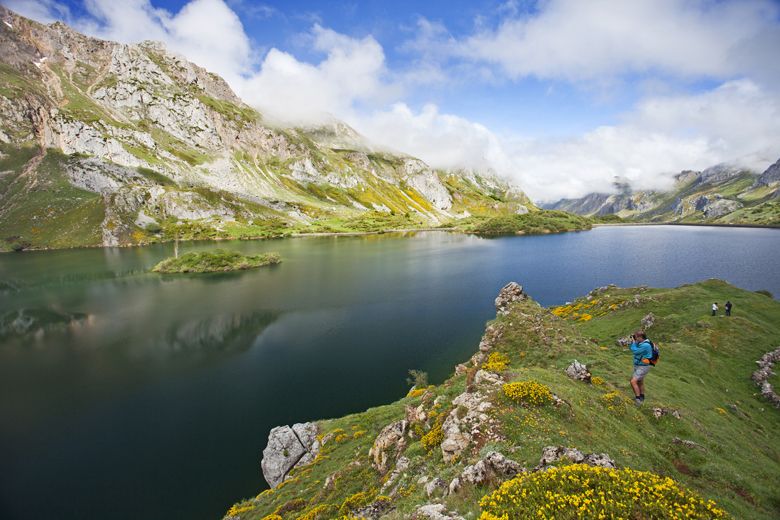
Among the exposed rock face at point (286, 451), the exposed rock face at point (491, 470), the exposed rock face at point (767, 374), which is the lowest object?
the exposed rock face at point (286, 451)

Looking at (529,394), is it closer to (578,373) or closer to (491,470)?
(491,470)

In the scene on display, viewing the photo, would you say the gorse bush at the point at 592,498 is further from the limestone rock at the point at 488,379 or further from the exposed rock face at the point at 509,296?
the exposed rock face at the point at 509,296

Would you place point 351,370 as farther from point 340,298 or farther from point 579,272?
point 579,272

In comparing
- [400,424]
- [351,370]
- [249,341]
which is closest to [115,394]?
[249,341]

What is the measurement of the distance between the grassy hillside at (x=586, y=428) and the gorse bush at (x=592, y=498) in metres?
0.29

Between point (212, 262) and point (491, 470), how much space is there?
13038 cm

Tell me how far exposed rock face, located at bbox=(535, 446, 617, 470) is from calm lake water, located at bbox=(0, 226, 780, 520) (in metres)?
26.0

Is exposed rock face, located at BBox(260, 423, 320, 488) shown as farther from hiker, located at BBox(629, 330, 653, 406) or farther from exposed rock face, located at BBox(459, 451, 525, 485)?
hiker, located at BBox(629, 330, 653, 406)

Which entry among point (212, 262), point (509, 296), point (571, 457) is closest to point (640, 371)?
point (571, 457)

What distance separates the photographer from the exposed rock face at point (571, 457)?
12.8 m

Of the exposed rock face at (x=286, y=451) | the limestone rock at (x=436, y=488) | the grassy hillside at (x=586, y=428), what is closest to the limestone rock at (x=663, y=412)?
the grassy hillside at (x=586, y=428)

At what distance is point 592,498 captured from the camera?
31.5 ft

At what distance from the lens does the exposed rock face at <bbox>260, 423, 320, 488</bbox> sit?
29141 millimetres

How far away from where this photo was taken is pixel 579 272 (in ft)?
348
